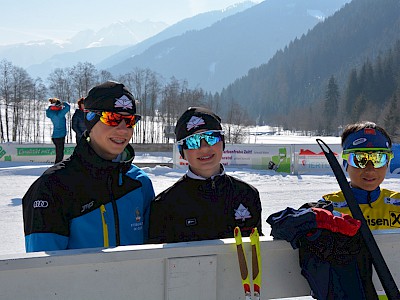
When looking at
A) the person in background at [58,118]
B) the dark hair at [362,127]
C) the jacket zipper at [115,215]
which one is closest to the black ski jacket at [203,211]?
the jacket zipper at [115,215]

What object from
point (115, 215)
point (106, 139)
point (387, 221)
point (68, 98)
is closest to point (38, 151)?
point (106, 139)

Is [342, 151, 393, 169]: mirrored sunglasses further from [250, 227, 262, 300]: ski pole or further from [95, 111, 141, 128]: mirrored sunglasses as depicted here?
[95, 111, 141, 128]: mirrored sunglasses

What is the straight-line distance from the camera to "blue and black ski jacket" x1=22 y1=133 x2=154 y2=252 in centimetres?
179

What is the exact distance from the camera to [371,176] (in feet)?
7.83

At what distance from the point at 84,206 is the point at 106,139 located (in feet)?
1.25

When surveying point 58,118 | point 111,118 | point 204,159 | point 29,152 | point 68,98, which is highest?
point 68,98

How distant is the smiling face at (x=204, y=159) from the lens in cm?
229

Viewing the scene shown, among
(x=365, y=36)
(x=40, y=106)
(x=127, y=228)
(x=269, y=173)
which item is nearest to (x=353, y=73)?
(x=365, y=36)

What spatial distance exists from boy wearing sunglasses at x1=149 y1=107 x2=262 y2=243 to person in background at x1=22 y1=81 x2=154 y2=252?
5.3 inches

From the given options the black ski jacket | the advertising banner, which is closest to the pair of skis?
the black ski jacket

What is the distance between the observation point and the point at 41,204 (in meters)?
1.79

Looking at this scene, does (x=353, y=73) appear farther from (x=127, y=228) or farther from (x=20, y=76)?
(x=127, y=228)

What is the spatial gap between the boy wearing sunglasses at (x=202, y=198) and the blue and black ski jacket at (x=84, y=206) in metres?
0.15

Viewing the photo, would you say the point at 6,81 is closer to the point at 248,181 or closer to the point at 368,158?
the point at 248,181
